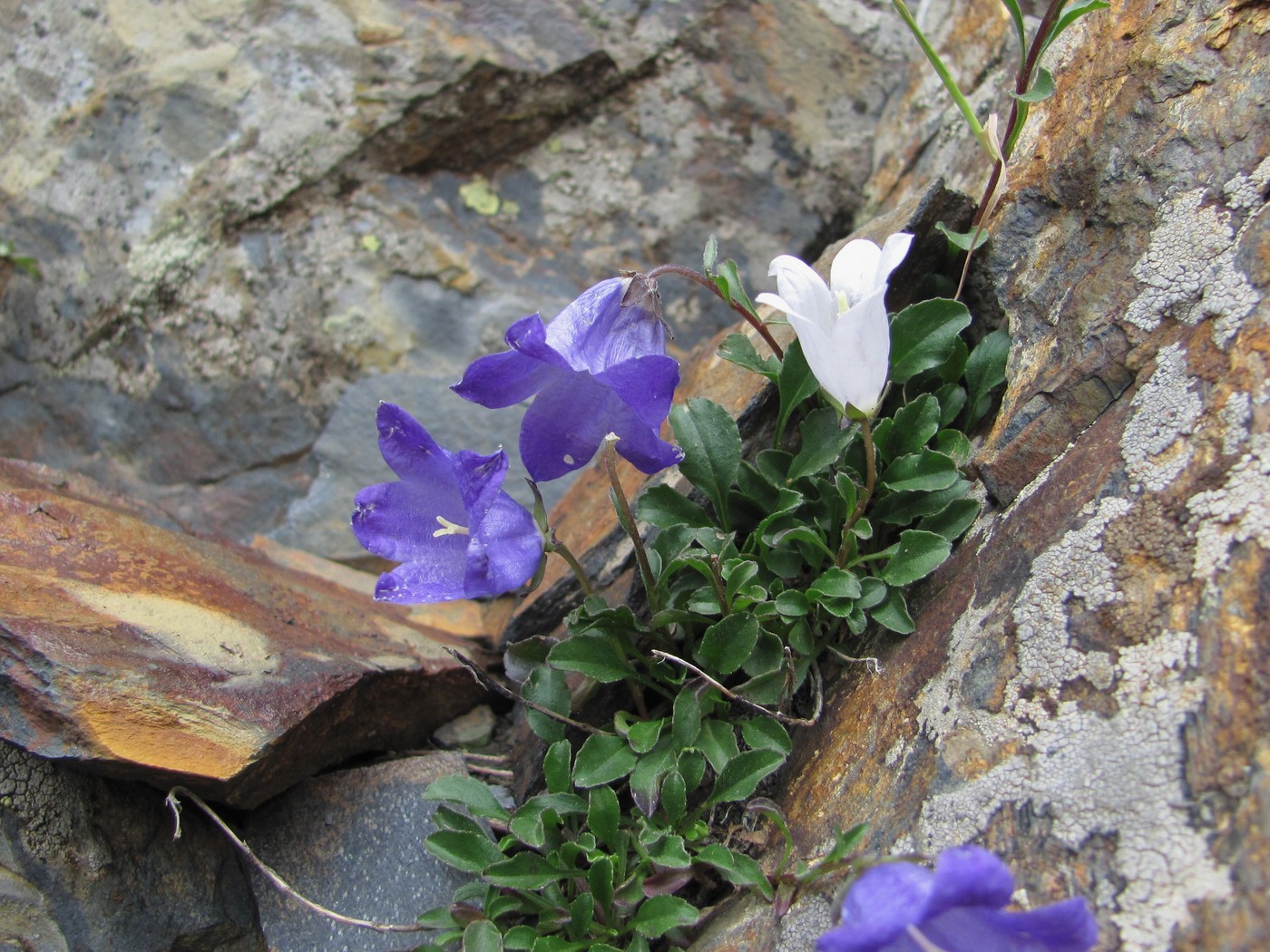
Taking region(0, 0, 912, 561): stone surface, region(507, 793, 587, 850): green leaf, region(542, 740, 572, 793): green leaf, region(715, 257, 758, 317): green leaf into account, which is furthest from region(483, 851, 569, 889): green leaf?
region(0, 0, 912, 561): stone surface

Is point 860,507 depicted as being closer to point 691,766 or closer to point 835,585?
point 835,585

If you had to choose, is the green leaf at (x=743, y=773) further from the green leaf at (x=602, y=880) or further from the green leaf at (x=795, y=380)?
the green leaf at (x=795, y=380)

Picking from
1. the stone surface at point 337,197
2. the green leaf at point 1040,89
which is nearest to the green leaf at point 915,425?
the green leaf at point 1040,89

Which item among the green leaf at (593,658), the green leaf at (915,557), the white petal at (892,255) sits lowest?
the green leaf at (593,658)

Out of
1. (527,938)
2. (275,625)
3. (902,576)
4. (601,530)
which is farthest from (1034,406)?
(275,625)

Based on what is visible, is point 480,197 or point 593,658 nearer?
point 593,658

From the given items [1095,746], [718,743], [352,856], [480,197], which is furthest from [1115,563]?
[480,197]
